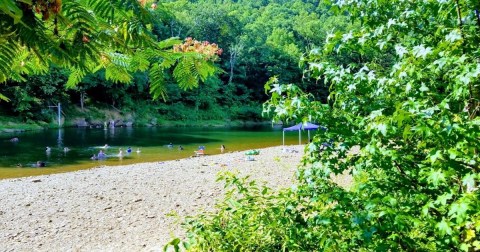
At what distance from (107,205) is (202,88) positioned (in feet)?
131

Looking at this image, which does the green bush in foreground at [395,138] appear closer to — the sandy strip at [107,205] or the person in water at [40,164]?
the sandy strip at [107,205]

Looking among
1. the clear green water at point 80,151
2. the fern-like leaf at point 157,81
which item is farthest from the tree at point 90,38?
the clear green water at point 80,151

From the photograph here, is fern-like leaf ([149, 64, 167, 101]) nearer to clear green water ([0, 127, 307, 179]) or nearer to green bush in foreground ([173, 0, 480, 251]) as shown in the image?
green bush in foreground ([173, 0, 480, 251])

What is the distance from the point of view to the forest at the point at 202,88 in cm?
3238

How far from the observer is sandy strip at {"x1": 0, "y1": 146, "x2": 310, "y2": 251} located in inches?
272

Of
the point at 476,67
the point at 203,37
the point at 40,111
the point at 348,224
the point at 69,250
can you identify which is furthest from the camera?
the point at 203,37

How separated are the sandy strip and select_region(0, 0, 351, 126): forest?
15.1m

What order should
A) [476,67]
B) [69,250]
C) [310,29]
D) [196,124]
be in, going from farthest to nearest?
1. [310,29]
2. [196,124]
3. [69,250]
4. [476,67]

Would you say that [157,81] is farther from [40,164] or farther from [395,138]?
[40,164]

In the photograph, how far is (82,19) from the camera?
1.21 meters

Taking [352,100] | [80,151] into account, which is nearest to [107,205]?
[352,100]

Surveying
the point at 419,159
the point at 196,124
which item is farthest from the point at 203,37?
the point at 419,159

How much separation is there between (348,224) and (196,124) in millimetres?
41497

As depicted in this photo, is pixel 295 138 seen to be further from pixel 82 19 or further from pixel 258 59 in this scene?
pixel 82 19
